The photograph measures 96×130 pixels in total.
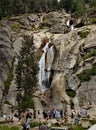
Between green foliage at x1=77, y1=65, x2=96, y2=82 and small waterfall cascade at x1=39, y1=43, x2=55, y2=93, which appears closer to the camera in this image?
green foliage at x1=77, y1=65, x2=96, y2=82

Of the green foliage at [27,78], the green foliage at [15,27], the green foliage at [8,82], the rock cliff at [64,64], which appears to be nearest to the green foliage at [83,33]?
the rock cliff at [64,64]

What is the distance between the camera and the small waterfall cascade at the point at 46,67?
6856 centimetres

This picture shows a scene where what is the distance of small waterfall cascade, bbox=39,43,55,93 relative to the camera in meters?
68.6

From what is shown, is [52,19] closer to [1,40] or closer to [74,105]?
[1,40]

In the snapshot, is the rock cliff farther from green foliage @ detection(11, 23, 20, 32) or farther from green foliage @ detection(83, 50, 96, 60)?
green foliage @ detection(11, 23, 20, 32)

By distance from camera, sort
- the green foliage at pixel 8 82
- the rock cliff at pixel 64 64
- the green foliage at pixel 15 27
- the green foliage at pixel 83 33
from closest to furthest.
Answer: the rock cliff at pixel 64 64, the green foliage at pixel 8 82, the green foliage at pixel 83 33, the green foliage at pixel 15 27

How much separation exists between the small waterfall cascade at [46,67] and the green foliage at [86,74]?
6955 mm

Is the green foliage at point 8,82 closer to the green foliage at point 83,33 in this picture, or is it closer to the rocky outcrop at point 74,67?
the rocky outcrop at point 74,67

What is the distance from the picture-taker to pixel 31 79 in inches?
2277

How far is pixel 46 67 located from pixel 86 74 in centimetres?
1023

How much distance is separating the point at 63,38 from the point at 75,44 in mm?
4501

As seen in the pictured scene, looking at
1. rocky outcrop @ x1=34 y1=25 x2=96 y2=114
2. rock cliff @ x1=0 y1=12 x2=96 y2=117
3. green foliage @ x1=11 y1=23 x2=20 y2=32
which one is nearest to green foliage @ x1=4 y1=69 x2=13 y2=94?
rock cliff @ x1=0 y1=12 x2=96 y2=117

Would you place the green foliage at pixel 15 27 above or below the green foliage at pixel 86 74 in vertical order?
above

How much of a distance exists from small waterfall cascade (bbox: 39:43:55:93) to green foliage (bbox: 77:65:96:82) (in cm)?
696
